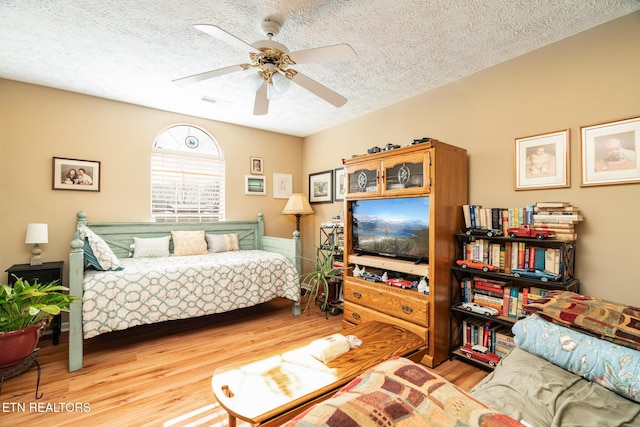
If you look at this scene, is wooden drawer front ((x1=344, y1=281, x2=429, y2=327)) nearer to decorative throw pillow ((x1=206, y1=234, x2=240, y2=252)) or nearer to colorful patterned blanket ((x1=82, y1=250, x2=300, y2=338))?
colorful patterned blanket ((x1=82, y1=250, x2=300, y2=338))

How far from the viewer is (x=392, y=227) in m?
2.75

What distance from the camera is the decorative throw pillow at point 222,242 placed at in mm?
3848

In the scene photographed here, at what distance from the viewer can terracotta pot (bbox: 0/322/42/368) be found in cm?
161

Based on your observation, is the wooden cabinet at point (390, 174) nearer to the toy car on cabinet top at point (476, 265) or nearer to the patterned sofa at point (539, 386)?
the toy car on cabinet top at point (476, 265)

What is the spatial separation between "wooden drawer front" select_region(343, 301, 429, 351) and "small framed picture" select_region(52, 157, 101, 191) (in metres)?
3.13

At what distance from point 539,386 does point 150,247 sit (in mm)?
3689

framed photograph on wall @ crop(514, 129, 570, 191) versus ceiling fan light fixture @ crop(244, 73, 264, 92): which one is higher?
ceiling fan light fixture @ crop(244, 73, 264, 92)

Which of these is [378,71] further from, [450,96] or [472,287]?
[472,287]

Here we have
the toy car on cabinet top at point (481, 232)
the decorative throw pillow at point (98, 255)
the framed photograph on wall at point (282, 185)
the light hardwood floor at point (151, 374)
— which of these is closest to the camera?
the light hardwood floor at point (151, 374)

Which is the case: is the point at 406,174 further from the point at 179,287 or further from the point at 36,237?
the point at 36,237

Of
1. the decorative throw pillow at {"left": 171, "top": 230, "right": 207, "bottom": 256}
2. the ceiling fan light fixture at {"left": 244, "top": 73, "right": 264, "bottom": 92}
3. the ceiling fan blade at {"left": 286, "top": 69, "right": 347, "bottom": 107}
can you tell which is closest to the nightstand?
the decorative throw pillow at {"left": 171, "top": 230, "right": 207, "bottom": 256}

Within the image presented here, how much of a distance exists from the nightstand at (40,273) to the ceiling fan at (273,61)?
2.24 metres

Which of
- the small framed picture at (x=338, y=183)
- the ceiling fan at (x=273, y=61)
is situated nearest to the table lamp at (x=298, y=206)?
the small framed picture at (x=338, y=183)

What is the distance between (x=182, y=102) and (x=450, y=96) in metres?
2.93
